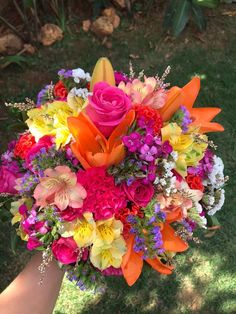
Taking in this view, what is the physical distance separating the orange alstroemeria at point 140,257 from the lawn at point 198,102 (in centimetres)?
107

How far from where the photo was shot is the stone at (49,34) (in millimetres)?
3480

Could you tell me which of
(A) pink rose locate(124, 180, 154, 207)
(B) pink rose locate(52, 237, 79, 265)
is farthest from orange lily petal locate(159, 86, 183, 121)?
(B) pink rose locate(52, 237, 79, 265)

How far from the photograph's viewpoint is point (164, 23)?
11.6 feet

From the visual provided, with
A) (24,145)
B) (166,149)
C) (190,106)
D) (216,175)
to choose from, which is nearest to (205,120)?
(190,106)

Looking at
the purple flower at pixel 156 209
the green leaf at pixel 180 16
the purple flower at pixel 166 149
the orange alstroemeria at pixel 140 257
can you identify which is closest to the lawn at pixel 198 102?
the green leaf at pixel 180 16

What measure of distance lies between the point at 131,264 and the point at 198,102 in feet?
6.46

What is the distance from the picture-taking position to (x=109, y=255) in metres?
1.55

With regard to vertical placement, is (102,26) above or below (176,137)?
below

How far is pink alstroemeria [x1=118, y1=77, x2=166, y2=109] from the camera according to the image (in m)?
1.64

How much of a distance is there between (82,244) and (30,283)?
1.50 feet

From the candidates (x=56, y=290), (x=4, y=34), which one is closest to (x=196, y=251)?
(x=56, y=290)

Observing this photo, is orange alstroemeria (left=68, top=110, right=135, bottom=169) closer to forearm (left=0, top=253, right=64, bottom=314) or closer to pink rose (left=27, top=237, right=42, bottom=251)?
pink rose (left=27, top=237, right=42, bottom=251)

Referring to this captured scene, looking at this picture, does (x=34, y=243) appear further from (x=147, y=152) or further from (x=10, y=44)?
(x=10, y=44)

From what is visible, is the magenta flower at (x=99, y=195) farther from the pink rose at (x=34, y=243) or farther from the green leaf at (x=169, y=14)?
the green leaf at (x=169, y=14)
